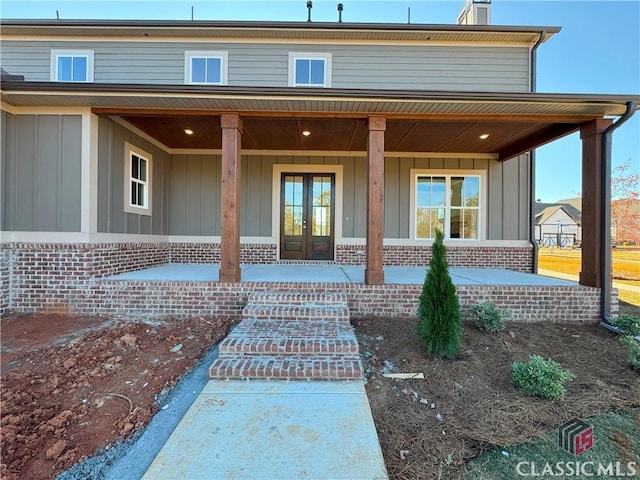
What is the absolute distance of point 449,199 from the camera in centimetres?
733

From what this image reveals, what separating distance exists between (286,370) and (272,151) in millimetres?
5688

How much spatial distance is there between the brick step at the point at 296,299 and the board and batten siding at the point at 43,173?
3.04m

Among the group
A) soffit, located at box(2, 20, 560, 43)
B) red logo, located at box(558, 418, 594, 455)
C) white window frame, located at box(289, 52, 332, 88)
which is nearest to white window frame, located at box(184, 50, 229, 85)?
soffit, located at box(2, 20, 560, 43)

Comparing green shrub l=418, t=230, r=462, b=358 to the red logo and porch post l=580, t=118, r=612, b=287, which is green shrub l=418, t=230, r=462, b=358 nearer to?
the red logo

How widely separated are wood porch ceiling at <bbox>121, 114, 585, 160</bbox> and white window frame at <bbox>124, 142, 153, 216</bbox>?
445 millimetres

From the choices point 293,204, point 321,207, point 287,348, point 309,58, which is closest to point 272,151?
point 293,204

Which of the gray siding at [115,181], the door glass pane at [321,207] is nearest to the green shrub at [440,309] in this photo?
the door glass pane at [321,207]

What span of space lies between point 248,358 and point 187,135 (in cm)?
502

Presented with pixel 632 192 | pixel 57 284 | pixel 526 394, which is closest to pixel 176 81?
pixel 57 284

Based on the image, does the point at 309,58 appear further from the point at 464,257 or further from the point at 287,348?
the point at 287,348

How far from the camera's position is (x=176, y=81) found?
22.4 ft

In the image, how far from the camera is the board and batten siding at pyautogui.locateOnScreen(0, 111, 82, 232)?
4531 mm

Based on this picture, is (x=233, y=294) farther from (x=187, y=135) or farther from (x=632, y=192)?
(x=632, y=192)

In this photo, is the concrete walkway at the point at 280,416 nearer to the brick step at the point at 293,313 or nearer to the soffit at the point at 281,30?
the brick step at the point at 293,313
